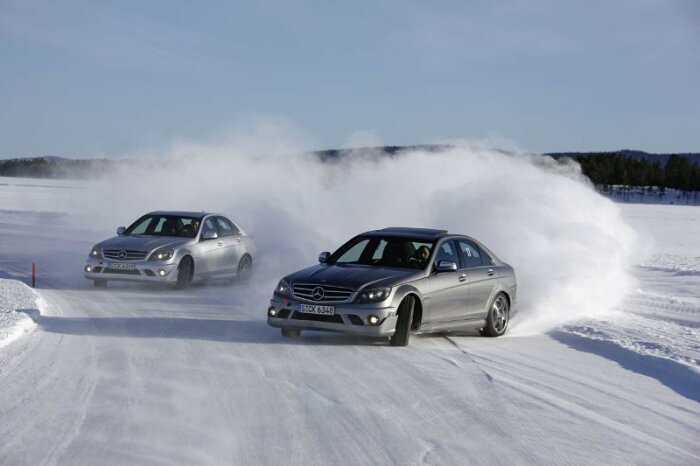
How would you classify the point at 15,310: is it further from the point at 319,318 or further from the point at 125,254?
the point at 125,254

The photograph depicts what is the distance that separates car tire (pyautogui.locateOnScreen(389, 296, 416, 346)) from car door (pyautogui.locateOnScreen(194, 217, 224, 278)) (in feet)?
25.8

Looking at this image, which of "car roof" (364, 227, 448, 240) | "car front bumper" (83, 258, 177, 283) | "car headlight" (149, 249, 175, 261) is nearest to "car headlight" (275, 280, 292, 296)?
"car roof" (364, 227, 448, 240)

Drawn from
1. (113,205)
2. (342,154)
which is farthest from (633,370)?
(113,205)

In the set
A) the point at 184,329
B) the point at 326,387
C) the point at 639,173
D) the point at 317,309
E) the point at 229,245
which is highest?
the point at 639,173

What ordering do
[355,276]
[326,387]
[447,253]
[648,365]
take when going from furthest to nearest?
[447,253] → [355,276] → [648,365] → [326,387]

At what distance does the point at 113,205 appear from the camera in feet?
168

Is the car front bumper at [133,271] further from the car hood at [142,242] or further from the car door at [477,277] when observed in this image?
the car door at [477,277]

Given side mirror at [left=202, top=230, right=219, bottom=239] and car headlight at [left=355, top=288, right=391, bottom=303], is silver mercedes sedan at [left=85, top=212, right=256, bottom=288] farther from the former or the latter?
car headlight at [left=355, top=288, right=391, bottom=303]

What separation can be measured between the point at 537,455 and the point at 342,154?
30281 mm

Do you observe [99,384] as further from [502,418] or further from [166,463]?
[502,418]

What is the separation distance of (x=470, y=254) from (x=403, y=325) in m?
2.25

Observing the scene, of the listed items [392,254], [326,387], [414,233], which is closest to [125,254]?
[414,233]

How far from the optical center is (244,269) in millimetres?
20094

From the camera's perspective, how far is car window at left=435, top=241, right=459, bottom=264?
40.1ft
